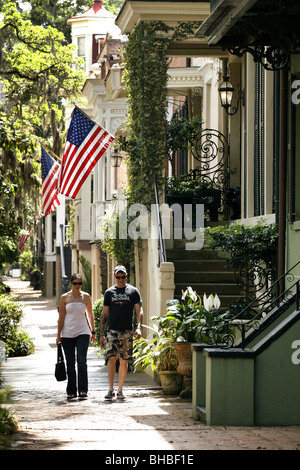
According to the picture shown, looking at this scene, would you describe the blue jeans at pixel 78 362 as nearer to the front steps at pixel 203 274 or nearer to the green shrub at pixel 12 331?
the front steps at pixel 203 274

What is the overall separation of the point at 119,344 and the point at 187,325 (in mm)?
945

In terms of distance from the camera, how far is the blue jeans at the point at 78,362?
1254 cm

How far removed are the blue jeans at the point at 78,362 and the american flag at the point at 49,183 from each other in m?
10.8

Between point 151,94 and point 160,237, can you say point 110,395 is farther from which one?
point 151,94

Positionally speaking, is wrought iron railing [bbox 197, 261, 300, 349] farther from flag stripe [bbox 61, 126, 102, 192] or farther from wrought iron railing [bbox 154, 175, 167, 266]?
flag stripe [bbox 61, 126, 102, 192]

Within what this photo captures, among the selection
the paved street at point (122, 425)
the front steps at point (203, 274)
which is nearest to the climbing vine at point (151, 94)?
the front steps at point (203, 274)

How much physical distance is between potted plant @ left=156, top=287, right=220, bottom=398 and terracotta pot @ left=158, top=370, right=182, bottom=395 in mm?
223

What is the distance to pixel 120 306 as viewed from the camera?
12.5 metres

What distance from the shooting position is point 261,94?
1628 centimetres

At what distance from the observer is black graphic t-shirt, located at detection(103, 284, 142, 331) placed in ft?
41.0

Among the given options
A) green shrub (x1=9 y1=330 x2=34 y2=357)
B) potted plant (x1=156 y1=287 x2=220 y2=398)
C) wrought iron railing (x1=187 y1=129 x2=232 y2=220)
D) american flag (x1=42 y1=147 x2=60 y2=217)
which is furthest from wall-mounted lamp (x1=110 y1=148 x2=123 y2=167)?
potted plant (x1=156 y1=287 x2=220 y2=398)

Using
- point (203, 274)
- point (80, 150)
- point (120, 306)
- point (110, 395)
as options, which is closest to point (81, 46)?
point (80, 150)
